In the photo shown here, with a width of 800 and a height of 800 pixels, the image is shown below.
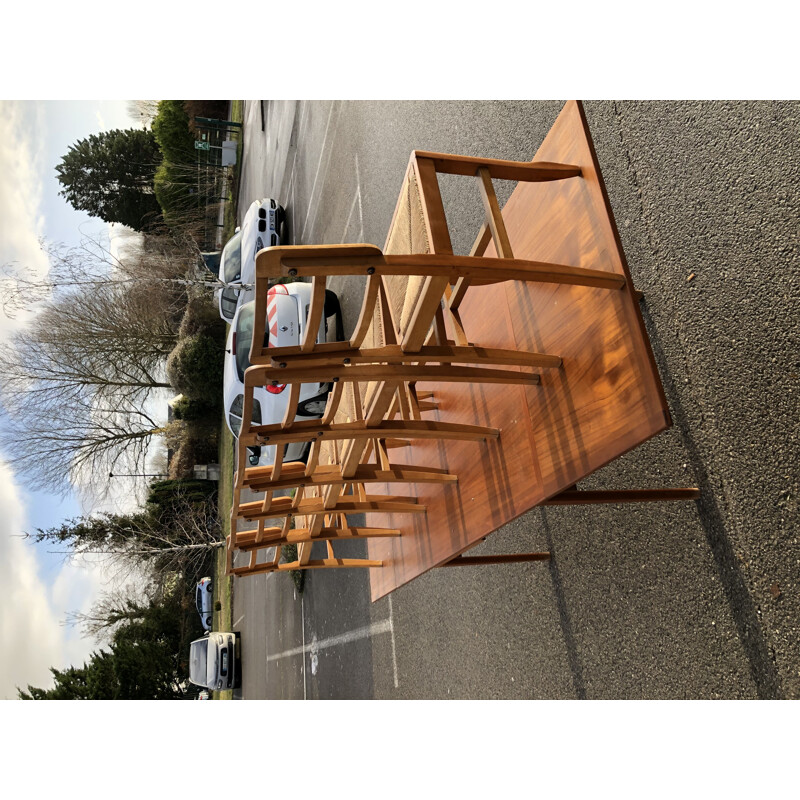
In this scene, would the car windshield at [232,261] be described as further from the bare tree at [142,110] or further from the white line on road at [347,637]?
the white line on road at [347,637]

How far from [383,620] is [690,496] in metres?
3.59

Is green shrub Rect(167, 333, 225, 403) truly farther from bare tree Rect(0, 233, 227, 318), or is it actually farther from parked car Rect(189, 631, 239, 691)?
parked car Rect(189, 631, 239, 691)

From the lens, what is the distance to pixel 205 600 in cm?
1301

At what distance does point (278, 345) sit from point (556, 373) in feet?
17.0

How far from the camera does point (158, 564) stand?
1139 centimetres

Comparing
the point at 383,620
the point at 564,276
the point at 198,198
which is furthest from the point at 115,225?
the point at 564,276

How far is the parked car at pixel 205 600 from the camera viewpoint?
12883 mm

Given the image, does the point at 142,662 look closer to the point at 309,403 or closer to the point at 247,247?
the point at 309,403

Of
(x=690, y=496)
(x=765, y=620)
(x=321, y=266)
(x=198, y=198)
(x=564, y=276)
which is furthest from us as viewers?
(x=198, y=198)

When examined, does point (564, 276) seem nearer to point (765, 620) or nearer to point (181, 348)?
point (765, 620)

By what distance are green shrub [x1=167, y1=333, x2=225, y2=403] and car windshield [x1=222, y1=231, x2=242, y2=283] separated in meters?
3.47

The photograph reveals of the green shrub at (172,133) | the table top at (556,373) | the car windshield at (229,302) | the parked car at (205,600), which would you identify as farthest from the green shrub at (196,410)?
the table top at (556,373)

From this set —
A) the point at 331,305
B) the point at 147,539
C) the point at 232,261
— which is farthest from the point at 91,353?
the point at 331,305

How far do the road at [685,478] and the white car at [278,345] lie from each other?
278 centimetres
